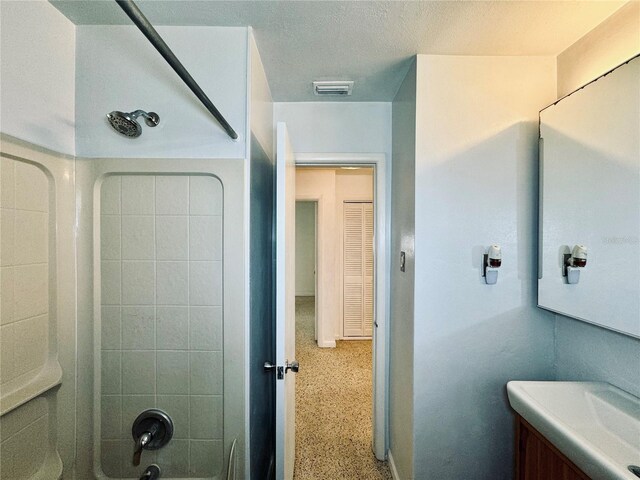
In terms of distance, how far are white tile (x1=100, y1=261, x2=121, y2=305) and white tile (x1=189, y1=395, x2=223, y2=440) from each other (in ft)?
1.70

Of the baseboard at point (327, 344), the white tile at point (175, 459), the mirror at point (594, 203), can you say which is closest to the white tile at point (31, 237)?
the white tile at point (175, 459)

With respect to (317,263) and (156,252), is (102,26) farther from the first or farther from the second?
(317,263)

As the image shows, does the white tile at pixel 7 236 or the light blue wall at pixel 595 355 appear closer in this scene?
the white tile at pixel 7 236

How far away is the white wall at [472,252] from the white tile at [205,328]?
35.8 inches

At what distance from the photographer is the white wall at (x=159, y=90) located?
1169 mm

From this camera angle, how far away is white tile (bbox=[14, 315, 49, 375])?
38.6 inches

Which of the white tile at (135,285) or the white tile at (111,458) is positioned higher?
the white tile at (135,285)

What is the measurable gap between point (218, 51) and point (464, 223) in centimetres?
133

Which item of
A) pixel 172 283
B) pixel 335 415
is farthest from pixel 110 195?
pixel 335 415

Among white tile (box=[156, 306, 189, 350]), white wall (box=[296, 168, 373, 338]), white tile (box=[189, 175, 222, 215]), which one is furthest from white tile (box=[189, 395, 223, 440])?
white wall (box=[296, 168, 373, 338])

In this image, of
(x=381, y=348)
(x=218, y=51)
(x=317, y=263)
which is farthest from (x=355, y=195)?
(x=218, y=51)

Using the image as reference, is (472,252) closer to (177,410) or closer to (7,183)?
(177,410)

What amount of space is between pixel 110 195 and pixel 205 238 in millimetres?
421

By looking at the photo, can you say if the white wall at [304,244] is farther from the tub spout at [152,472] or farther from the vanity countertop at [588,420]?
the vanity countertop at [588,420]
